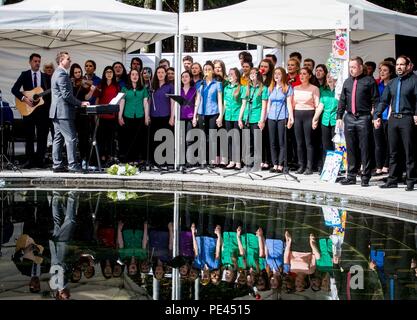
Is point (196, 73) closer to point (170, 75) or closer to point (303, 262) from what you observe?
point (170, 75)

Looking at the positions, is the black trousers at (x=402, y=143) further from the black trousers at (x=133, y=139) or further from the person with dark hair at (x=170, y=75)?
the black trousers at (x=133, y=139)

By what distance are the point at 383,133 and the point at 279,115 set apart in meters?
2.00

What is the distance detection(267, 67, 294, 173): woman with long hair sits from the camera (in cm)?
Answer: 1369

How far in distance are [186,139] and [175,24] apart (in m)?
2.37

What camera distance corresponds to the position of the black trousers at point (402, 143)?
37.4 ft

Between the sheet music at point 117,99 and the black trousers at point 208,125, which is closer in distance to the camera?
the sheet music at point 117,99

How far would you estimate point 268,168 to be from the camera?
14883 mm

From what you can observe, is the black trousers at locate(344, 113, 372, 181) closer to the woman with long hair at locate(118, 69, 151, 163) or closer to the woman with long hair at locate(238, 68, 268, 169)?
the woman with long hair at locate(238, 68, 268, 169)

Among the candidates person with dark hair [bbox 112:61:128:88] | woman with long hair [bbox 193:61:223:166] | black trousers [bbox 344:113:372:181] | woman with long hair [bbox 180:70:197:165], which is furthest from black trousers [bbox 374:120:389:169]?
person with dark hair [bbox 112:61:128:88]

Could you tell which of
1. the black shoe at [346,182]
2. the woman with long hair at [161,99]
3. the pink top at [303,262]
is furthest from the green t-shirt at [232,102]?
the pink top at [303,262]

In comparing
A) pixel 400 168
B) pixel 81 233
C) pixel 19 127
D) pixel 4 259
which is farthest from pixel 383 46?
pixel 4 259

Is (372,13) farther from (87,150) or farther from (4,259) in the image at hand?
(4,259)

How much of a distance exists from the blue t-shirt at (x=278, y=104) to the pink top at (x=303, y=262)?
697 centimetres

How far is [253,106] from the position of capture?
14.2 meters
